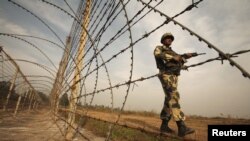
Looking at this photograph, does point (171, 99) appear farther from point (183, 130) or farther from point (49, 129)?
point (49, 129)

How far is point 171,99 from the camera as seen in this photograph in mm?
3492

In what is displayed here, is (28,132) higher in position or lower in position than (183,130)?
lower

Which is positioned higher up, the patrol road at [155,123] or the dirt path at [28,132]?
the patrol road at [155,123]

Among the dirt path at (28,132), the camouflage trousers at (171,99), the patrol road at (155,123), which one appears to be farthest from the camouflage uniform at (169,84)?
the dirt path at (28,132)

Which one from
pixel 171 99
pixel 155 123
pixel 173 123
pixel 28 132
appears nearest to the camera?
pixel 171 99

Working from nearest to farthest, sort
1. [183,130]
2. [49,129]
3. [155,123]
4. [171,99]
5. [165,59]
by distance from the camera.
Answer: [183,130] < [171,99] < [165,59] < [155,123] < [49,129]

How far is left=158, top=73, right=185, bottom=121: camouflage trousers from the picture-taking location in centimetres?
342

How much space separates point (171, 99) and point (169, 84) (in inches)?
8.2

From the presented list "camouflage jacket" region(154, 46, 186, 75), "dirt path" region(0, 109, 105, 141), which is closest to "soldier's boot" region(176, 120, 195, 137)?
"camouflage jacket" region(154, 46, 186, 75)

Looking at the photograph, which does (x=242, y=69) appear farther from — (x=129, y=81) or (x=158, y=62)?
(x=158, y=62)

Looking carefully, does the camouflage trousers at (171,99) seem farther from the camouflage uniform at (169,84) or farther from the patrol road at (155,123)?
the patrol road at (155,123)

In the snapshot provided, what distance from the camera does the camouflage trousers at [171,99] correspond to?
11.2 ft

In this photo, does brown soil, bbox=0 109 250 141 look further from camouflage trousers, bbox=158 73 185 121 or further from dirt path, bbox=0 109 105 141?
camouflage trousers, bbox=158 73 185 121

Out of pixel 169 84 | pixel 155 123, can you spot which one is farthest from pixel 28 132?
pixel 169 84
